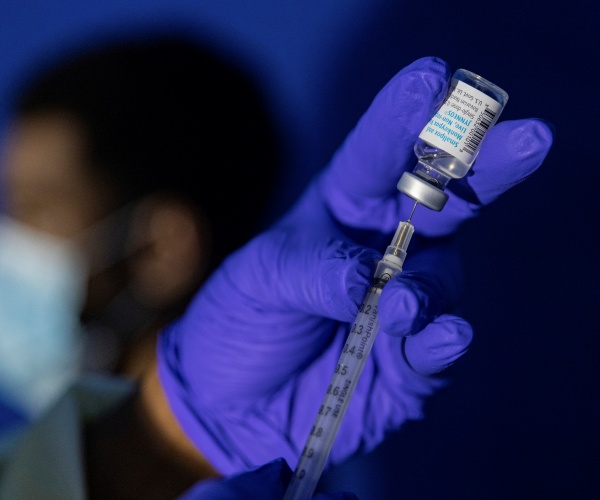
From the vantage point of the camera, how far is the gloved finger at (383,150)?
71 cm

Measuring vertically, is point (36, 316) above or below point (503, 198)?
below

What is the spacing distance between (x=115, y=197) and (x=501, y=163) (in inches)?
28.0

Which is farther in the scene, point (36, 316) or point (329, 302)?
point (36, 316)

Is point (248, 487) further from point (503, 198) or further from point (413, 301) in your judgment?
point (503, 198)

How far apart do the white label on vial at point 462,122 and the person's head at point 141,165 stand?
570mm

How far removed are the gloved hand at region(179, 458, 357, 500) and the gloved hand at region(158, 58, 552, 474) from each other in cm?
20

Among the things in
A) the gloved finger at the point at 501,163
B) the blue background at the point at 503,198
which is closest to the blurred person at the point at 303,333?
the gloved finger at the point at 501,163

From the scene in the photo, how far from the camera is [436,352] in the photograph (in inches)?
26.8

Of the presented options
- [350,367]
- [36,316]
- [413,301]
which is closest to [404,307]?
[413,301]

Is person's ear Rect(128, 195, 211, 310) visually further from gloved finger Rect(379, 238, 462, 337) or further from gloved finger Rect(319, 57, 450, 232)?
gloved finger Rect(379, 238, 462, 337)

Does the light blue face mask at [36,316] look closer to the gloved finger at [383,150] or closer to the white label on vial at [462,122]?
the gloved finger at [383,150]

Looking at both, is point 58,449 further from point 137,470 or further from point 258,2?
point 258,2

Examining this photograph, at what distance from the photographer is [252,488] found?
0.66 meters

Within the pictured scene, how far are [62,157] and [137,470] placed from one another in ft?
1.85
